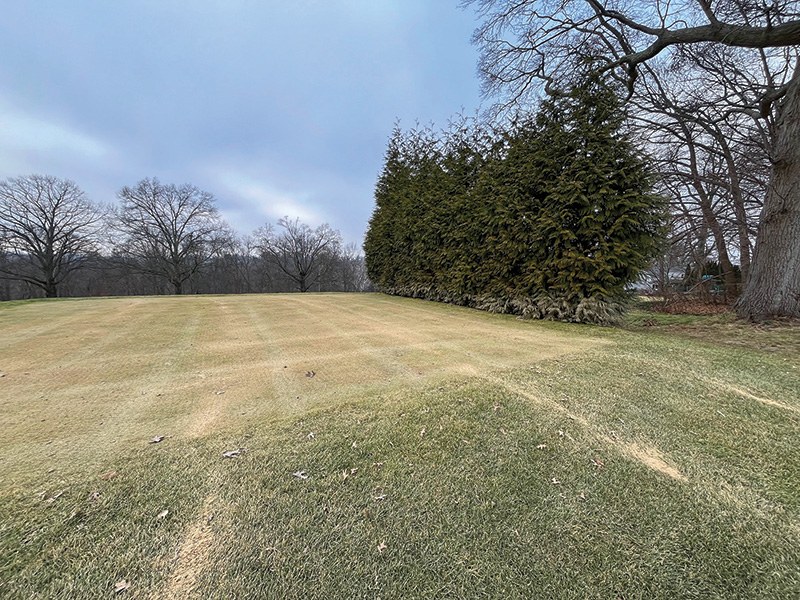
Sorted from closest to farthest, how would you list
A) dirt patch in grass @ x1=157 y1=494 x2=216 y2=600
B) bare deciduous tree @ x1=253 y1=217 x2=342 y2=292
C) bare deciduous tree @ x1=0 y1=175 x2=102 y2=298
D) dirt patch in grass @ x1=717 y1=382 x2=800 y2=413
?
dirt patch in grass @ x1=157 y1=494 x2=216 y2=600, dirt patch in grass @ x1=717 y1=382 x2=800 y2=413, bare deciduous tree @ x1=0 y1=175 x2=102 y2=298, bare deciduous tree @ x1=253 y1=217 x2=342 y2=292

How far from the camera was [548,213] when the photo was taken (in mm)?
5730

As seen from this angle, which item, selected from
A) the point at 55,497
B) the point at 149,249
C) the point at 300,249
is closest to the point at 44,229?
the point at 149,249

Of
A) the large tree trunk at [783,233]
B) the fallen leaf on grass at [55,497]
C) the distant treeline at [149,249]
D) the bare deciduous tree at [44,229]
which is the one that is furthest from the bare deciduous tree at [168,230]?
the large tree trunk at [783,233]

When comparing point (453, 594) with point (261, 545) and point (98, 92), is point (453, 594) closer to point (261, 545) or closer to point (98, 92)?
point (261, 545)

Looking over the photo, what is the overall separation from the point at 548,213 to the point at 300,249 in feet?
77.2

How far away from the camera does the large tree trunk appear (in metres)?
5.22

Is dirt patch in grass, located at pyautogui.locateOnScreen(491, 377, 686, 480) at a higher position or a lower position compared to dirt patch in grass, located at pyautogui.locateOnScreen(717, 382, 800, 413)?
lower

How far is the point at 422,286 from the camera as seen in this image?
10.4m

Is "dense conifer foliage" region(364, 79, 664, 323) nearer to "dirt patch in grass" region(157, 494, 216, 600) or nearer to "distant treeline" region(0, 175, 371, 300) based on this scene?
"dirt patch in grass" region(157, 494, 216, 600)

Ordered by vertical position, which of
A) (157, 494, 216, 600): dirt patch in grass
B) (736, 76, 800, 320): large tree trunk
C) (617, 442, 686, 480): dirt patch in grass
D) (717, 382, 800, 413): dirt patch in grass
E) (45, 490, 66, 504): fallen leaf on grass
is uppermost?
(736, 76, 800, 320): large tree trunk

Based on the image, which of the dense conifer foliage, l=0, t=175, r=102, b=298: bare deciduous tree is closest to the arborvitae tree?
the dense conifer foliage

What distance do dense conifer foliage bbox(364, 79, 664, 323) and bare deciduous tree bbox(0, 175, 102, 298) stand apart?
2413cm

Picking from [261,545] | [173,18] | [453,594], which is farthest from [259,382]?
[173,18]

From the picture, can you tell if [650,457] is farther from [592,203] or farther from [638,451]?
[592,203]
